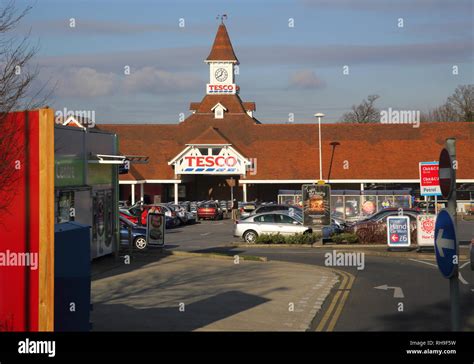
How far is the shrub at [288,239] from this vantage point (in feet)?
103

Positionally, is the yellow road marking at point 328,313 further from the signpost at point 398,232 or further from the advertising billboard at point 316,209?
the advertising billboard at point 316,209

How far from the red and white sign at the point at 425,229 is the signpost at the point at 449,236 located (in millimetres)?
20375

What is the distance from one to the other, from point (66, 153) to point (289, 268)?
7845 millimetres

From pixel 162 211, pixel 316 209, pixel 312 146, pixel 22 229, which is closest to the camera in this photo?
pixel 22 229

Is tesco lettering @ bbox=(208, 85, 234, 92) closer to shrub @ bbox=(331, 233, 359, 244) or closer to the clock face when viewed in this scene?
the clock face

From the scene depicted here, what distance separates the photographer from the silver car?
108 ft

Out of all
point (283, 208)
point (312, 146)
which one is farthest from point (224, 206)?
point (283, 208)

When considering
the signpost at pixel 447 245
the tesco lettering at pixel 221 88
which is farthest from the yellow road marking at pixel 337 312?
the tesco lettering at pixel 221 88

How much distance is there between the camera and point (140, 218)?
136 ft

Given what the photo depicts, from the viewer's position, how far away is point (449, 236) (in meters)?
6.79

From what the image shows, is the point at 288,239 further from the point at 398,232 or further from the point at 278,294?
the point at 278,294

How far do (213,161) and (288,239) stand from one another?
1080 inches
